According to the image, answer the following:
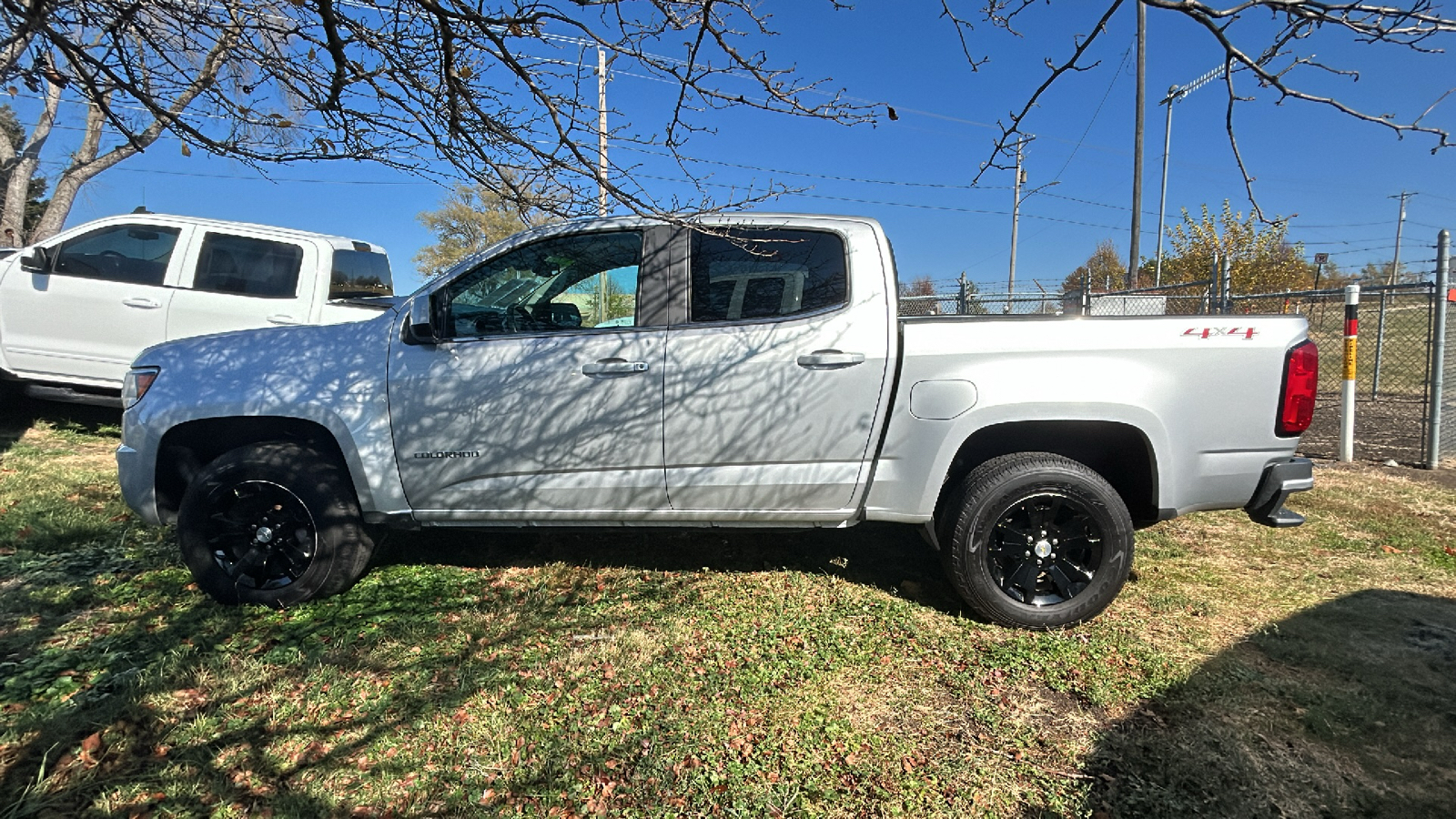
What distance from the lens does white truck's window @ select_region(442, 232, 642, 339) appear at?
132 inches

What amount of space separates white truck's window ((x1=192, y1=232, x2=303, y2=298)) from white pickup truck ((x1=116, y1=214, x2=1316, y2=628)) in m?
3.36

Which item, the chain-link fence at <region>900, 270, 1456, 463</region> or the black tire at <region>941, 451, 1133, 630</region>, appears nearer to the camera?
the black tire at <region>941, 451, 1133, 630</region>

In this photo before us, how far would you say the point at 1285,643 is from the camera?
3.02 m

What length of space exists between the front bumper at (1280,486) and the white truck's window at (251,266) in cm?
720

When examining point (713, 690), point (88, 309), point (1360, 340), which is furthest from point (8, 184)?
point (1360, 340)

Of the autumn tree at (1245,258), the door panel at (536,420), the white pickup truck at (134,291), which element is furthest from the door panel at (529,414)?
the autumn tree at (1245,258)

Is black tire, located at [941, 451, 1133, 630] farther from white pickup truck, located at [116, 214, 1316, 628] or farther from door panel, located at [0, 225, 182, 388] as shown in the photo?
door panel, located at [0, 225, 182, 388]

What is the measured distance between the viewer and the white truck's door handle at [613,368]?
3209 mm

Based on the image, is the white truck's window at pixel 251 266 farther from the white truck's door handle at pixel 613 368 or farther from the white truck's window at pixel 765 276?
the white truck's window at pixel 765 276

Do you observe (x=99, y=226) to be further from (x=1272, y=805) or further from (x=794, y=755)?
(x=1272, y=805)

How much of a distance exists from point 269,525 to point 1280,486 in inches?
177

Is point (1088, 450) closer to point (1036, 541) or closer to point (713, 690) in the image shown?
point (1036, 541)

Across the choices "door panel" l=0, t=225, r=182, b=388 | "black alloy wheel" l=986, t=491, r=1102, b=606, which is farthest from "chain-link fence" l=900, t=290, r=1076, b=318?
"door panel" l=0, t=225, r=182, b=388

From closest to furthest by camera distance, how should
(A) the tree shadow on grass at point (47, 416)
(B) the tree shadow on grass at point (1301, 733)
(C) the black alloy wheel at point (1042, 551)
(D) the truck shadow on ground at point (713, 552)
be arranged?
(B) the tree shadow on grass at point (1301, 733) → (C) the black alloy wheel at point (1042, 551) → (D) the truck shadow on ground at point (713, 552) → (A) the tree shadow on grass at point (47, 416)
